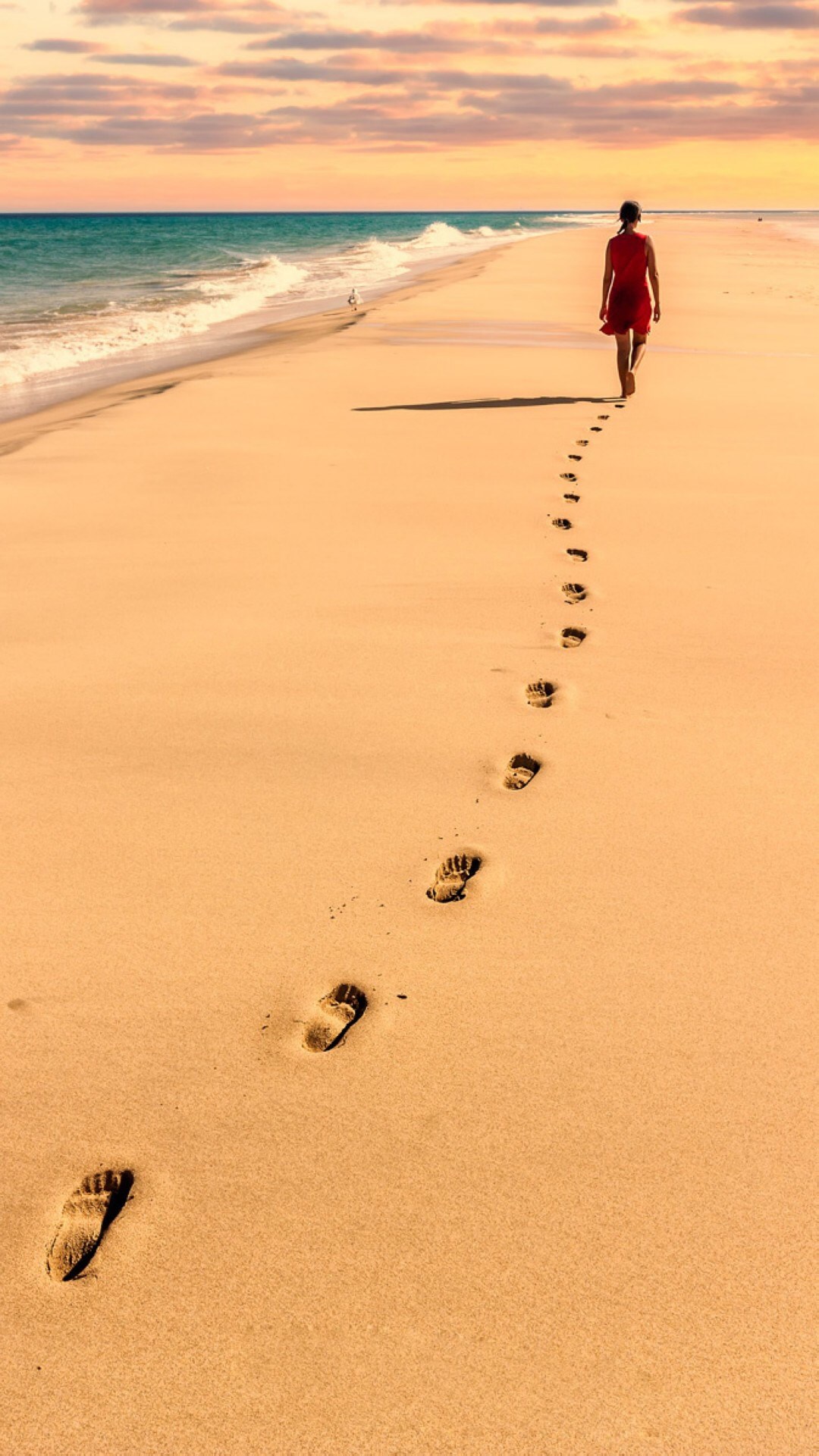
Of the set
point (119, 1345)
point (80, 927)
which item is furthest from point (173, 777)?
point (119, 1345)

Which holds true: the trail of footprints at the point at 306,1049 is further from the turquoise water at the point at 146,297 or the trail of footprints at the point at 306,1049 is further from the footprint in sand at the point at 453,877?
the turquoise water at the point at 146,297

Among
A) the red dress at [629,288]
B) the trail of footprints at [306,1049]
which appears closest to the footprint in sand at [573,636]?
the trail of footprints at [306,1049]

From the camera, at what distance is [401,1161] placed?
1.81m

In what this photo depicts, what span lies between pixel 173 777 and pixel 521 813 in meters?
0.93

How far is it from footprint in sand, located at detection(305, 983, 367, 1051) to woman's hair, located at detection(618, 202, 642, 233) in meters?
6.50

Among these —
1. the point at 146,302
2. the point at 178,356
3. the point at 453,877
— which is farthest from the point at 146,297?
the point at 453,877

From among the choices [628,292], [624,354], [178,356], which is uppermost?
[628,292]

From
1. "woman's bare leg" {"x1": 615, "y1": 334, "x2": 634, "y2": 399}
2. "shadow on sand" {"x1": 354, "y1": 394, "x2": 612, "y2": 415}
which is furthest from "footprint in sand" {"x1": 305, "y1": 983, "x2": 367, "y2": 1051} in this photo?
"woman's bare leg" {"x1": 615, "y1": 334, "x2": 634, "y2": 399}

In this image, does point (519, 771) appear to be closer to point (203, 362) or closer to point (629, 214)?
point (629, 214)

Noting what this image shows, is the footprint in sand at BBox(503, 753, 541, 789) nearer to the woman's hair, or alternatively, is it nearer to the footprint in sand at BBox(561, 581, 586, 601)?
the footprint in sand at BBox(561, 581, 586, 601)

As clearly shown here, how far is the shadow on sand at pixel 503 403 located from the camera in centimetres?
772

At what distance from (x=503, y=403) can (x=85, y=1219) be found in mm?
6989

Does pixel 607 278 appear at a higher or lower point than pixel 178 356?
higher

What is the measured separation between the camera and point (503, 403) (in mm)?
7891
